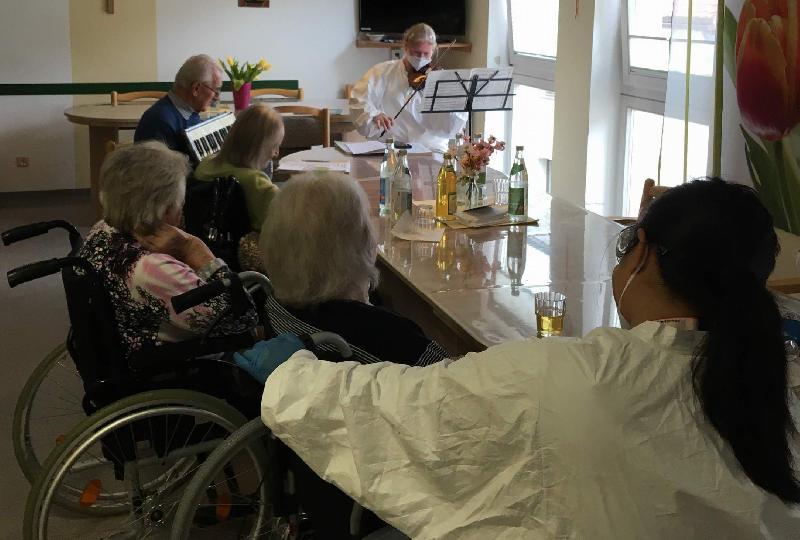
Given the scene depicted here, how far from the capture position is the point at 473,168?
11.1 feet

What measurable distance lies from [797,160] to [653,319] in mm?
2467

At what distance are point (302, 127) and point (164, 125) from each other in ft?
6.83

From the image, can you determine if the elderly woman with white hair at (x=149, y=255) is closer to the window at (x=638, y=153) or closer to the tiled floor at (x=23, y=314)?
the tiled floor at (x=23, y=314)

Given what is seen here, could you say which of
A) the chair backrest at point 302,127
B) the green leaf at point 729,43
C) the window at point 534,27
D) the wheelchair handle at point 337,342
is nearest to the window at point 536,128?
the window at point 534,27

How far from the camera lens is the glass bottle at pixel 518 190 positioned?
3291 mm

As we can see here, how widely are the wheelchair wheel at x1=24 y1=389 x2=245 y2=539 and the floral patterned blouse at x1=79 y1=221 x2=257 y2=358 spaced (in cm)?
23

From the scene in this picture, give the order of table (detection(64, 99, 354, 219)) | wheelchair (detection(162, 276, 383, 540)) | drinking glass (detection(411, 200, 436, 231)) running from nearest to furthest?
wheelchair (detection(162, 276, 383, 540)) < drinking glass (detection(411, 200, 436, 231)) < table (detection(64, 99, 354, 219))

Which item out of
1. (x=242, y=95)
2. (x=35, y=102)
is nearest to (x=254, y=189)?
(x=242, y=95)

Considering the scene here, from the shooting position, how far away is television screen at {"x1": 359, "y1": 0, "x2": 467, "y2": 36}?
681 centimetres

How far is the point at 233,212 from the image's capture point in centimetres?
334

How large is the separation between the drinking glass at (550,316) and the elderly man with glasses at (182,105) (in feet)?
7.68

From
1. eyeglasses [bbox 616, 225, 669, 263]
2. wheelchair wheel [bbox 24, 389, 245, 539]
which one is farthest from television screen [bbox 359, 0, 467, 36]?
eyeglasses [bbox 616, 225, 669, 263]

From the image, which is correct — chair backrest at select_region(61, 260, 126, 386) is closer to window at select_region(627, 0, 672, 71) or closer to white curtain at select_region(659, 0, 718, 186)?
white curtain at select_region(659, 0, 718, 186)

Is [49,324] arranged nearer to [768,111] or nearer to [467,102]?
[467,102]
